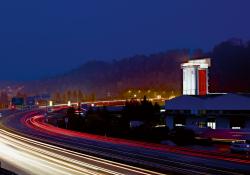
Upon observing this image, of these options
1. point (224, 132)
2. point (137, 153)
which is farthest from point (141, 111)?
point (137, 153)

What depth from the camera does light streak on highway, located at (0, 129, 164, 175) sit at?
31.4 metres

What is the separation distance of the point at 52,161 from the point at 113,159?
468 cm

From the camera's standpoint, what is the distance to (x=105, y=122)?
66.8 meters

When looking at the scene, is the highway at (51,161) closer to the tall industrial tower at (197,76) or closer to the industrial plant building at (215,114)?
the industrial plant building at (215,114)

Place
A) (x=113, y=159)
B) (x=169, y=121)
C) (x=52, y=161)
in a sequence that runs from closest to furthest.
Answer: (x=52, y=161), (x=113, y=159), (x=169, y=121)

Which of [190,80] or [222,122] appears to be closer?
[222,122]

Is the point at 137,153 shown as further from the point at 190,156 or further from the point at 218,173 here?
the point at 218,173

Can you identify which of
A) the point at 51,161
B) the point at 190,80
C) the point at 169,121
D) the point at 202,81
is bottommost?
the point at 51,161

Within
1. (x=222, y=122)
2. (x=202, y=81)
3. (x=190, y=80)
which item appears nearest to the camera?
(x=222, y=122)

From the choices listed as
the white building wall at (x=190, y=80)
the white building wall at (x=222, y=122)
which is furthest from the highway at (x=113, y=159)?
→ the white building wall at (x=190, y=80)

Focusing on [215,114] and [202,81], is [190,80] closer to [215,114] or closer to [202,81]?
[202,81]

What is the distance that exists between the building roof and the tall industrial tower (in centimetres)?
2472

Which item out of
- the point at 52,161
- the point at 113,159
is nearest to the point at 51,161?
the point at 52,161

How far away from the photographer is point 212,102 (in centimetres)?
7069
